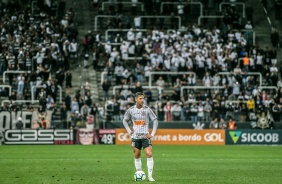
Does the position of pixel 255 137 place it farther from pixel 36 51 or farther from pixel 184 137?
pixel 36 51

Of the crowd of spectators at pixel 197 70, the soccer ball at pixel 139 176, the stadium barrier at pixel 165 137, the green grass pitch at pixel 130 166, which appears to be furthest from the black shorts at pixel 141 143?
the crowd of spectators at pixel 197 70

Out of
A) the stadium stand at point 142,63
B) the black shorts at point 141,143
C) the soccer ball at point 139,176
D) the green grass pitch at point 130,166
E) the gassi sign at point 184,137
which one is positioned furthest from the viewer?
the stadium stand at point 142,63

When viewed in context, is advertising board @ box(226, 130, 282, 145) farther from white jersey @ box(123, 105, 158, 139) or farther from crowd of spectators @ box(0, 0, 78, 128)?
white jersey @ box(123, 105, 158, 139)

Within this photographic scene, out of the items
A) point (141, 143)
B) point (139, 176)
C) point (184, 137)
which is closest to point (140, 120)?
point (141, 143)

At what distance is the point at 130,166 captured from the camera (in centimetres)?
2755

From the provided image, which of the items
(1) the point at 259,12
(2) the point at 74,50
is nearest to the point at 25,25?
(2) the point at 74,50

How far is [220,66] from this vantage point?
51750 millimetres

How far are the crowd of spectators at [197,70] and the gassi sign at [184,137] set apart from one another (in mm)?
2113

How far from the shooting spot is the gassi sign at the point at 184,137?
4444 centimetres

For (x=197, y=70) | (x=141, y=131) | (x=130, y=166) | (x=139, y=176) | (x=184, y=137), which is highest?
(x=197, y=70)

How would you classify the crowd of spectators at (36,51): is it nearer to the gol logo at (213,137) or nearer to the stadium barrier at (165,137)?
the stadium barrier at (165,137)

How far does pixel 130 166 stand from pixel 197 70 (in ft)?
81.9

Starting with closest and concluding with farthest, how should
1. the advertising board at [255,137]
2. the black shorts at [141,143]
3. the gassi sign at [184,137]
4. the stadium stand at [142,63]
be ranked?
the black shorts at [141,143] → the advertising board at [255,137] → the gassi sign at [184,137] → the stadium stand at [142,63]

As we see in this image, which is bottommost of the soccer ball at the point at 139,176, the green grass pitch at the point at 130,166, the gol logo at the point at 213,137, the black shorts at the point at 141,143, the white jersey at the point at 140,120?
the gol logo at the point at 213,137
